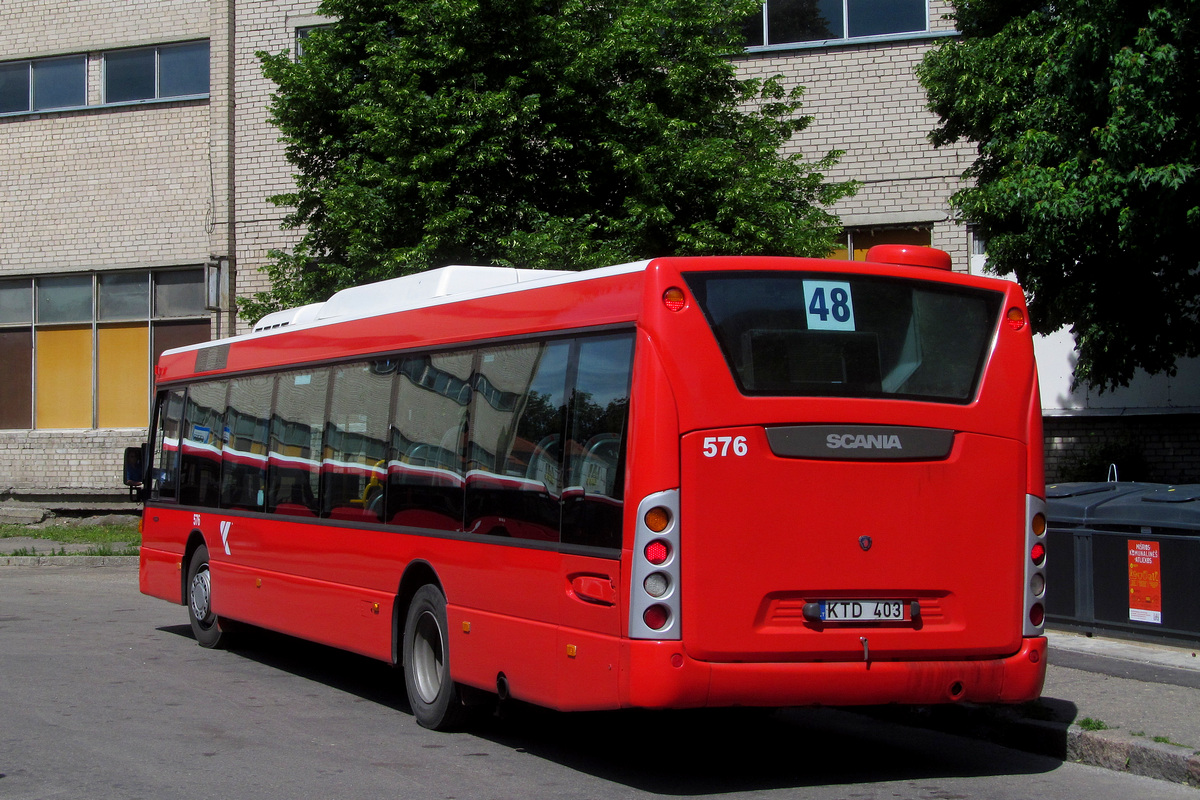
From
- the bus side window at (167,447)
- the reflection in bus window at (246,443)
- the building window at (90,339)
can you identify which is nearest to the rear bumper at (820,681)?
the reflection in bus window at (246,443)

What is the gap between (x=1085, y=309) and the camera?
1563 cm

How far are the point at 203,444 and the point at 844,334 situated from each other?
7.39 meters

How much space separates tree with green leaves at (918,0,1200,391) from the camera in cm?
1239

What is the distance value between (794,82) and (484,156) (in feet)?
25.8

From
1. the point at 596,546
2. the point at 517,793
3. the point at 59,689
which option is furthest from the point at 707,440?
the point at 59,689

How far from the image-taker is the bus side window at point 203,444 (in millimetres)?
11766

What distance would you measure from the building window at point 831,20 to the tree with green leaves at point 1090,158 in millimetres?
3526

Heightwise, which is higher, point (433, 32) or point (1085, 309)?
point (433, 32)

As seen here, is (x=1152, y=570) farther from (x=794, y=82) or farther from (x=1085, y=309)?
(x=794, y=82)

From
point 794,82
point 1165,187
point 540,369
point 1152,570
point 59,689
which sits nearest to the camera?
point 540,369

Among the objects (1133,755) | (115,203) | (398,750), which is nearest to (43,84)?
(115,203)

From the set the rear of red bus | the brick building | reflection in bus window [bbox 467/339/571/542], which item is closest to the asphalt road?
the rear of red bus

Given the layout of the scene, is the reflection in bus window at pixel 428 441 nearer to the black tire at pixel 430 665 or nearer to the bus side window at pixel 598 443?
the black tire at pixel 430 665

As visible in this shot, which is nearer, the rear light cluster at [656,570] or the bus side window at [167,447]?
the rear light cluster at [656,570]
